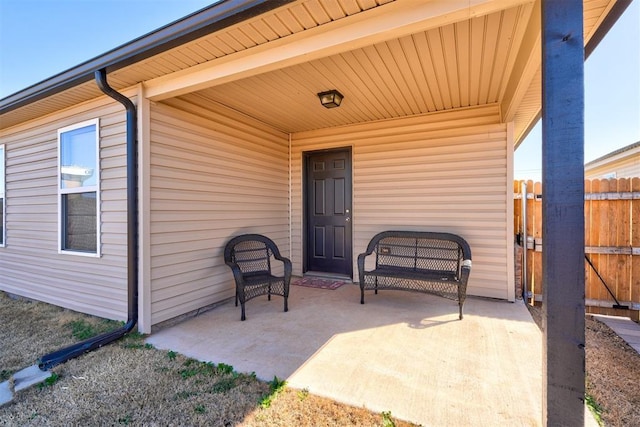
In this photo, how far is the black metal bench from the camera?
333 centimetres

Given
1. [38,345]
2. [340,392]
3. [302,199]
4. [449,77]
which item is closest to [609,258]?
[449,77]

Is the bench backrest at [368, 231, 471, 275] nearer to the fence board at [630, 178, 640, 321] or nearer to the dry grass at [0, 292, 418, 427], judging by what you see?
the fence board at [630, 178, 640, 321]

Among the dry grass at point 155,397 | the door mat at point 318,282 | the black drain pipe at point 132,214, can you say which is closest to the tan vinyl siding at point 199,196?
the black drain pipe at point 132,214

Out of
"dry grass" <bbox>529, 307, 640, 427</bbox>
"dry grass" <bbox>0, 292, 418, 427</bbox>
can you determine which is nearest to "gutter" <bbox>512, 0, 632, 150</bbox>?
"dry grass" <bbox>529, 307, 640, 427</bbox>

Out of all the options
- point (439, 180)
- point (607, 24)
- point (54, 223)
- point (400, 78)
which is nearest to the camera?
point (607, 24)

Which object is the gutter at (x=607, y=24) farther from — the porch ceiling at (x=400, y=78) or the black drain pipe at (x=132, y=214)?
the black drain pipe at (x=132, y=214)

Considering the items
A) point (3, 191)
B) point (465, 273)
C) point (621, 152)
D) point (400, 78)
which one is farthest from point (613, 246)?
point (3, 191)

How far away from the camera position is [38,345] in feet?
8.48

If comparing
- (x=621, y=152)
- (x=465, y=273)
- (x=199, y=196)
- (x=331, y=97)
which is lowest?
(x=465, y=273)

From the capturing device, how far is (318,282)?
4.51m

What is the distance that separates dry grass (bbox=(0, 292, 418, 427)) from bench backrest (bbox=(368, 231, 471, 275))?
7.85 feet

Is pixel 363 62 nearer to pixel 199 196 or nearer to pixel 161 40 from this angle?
pixel 161 40

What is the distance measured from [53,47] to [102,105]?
2.70 m

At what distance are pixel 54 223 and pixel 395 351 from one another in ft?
14.1
